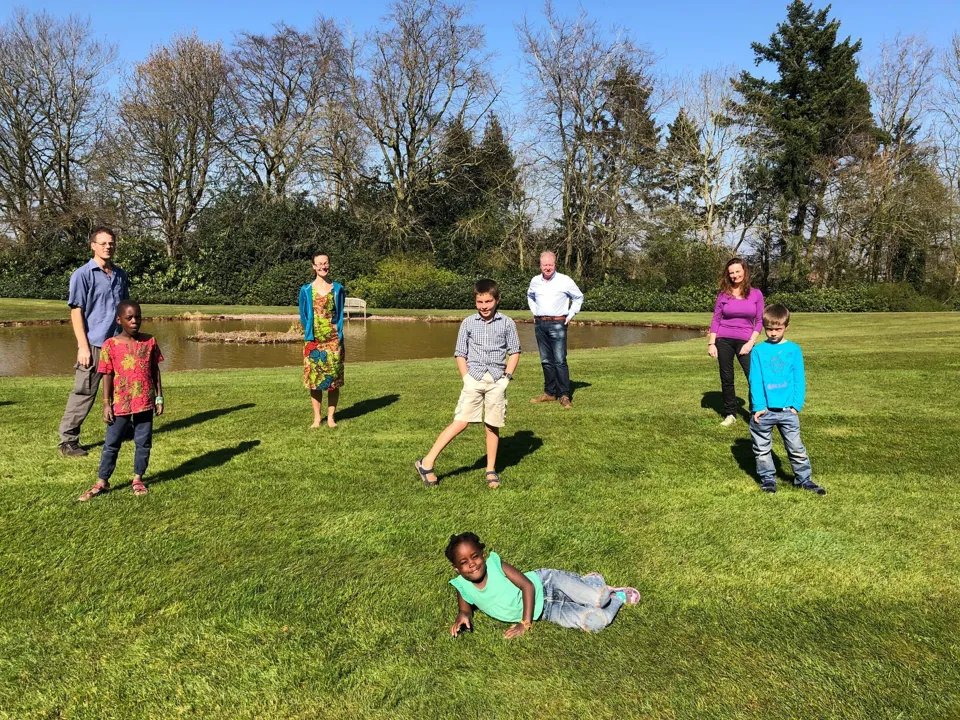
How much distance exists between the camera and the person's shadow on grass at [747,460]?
5109 mm

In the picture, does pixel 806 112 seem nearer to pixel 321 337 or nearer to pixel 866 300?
pixel 866 300

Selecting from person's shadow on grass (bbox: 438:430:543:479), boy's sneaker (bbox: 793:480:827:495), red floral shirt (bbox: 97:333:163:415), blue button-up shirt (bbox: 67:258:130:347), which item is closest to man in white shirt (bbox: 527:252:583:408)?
person's shadow on grass (bbox: 438:430:543:479)

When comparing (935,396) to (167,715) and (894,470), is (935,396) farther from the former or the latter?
(167,715)

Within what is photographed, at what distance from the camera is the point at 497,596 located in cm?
299

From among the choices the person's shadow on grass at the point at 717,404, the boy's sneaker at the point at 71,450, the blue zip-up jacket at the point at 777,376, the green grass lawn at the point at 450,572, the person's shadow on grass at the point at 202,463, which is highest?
the blue zip-up jacket at the point at 777,376

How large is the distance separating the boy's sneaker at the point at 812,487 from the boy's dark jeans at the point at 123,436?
474 cm

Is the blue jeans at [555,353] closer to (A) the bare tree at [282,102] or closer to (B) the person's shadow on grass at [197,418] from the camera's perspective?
(B) the person's shadow on grass at [197,418]

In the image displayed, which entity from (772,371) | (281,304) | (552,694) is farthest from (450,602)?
(281,304)

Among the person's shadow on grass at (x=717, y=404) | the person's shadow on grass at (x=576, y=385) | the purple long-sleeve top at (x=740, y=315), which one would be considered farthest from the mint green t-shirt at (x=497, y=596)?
the person's shadow on grass at (x=576, y=385)

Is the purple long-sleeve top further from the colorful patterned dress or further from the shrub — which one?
the shrub

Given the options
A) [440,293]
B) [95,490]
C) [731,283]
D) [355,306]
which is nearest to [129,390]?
[95,490]

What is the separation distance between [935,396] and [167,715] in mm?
8616

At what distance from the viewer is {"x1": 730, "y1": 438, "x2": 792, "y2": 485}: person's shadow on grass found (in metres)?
5.11

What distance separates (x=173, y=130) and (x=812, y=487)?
3868cm
